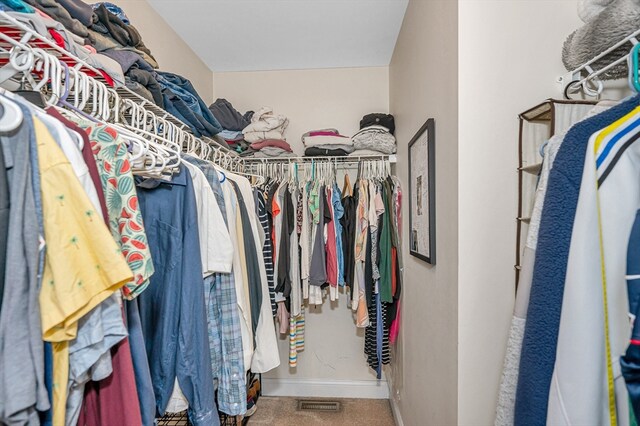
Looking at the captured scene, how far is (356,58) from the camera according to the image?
2.37 metres

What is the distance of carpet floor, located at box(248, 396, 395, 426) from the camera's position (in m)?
2.20

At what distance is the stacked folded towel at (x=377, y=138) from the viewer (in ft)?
7.22

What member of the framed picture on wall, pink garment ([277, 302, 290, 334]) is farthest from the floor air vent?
the framed picture on wall

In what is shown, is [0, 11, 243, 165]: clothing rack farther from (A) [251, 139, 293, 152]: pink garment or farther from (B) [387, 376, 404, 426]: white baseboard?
(B) [387, 376, 404, 426]: white baseboard

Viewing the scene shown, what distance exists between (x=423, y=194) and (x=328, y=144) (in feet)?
3.25

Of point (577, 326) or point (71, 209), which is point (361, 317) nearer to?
point (577, 326)

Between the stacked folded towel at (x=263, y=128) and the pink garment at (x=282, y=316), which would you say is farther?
the stacked folded towel at (x=263, y=128)

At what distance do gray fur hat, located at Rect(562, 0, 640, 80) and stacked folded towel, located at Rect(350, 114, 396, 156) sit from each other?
128 centimetres

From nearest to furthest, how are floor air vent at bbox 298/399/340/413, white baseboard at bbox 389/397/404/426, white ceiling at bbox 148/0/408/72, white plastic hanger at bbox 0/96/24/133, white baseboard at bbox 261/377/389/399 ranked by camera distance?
white plastic hanger at bbox 0/96/24/133
white ceiling at bbox 148/0/408/72
white baseboard at bbox 389/397/404/426
floor air vent at bbox 298/399/340/413
white baseboard at bbox 261/377/389/399

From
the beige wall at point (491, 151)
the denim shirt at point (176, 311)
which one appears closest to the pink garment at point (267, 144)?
the denim shirt at point (176, 311)

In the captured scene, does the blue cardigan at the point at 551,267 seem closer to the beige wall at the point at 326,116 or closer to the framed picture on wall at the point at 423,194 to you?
the framed picture on wall at the point at 423,194

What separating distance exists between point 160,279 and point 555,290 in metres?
0.97

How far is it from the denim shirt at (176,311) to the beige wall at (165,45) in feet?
4.02

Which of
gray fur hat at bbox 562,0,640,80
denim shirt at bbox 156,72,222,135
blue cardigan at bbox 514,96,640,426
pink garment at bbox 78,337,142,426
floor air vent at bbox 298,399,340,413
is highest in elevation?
denim shirt at bbox 156,72,222,135
